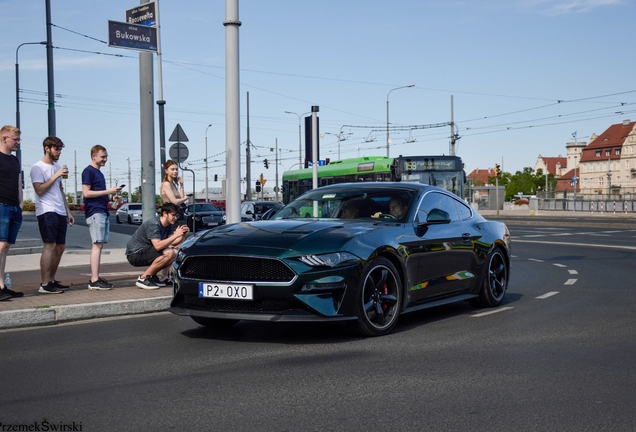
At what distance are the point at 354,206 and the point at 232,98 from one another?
4485 mm

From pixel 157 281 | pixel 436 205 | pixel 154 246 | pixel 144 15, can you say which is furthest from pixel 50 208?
pixel 144 15

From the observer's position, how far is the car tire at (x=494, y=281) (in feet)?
28.8

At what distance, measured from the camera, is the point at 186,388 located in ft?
16.1

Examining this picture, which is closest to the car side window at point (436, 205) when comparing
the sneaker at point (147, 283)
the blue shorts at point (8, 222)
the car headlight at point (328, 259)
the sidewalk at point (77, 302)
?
the car headlight at point (328, 259)

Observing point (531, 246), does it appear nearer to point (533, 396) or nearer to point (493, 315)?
point (493, 315)

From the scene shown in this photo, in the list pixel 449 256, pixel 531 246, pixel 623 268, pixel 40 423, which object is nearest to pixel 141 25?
pixel 449 256

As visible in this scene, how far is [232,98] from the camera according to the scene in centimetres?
Answer: 1163

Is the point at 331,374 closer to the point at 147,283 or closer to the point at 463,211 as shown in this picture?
the point at 463,211

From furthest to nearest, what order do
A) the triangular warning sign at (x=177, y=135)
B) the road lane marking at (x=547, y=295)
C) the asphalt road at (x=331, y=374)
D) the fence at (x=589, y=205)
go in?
the fence at (x=589, y=205)
the triangular warning sign at (x=177, y=135)
the road lane marking at (x=547, y=295)
the asphalt road at (x=331, y=374)

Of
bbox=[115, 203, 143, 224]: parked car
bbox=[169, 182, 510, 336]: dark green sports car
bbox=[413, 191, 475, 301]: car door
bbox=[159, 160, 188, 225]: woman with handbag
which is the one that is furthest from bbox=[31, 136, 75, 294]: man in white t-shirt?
bbox=[115, 203, 143, 224]: parked car

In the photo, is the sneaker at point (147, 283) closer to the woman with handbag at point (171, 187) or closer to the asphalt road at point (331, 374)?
the woman with handbag at point (171, 187)

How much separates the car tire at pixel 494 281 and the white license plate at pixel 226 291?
3409 millimetres

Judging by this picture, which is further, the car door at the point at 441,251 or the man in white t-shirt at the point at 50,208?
the man in white t-shirt at the point at 50,208

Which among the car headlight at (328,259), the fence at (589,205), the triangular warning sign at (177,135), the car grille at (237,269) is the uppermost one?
the triangular warning sign at (177,135)
